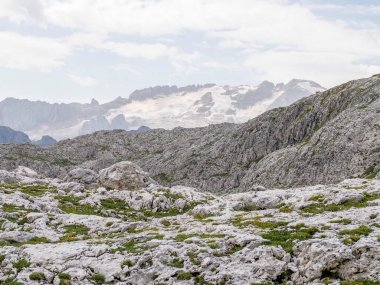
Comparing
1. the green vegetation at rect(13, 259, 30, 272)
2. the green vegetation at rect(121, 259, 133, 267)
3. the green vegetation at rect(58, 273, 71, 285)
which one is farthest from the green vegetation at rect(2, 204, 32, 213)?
the green vegetation at rect(121, 259, 133, 267)

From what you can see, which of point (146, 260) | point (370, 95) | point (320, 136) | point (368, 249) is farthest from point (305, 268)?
point (370, 95)

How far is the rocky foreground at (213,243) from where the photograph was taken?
84.1 ft

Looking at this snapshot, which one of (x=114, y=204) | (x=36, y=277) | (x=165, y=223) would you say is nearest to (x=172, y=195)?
(x=114, y=204)

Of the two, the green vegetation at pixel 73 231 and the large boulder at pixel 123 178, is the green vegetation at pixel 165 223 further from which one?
the large boulder at pixel 123 178

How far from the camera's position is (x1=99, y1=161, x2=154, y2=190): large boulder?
240 feet

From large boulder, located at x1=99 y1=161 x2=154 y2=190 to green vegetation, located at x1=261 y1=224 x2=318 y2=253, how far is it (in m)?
44.8

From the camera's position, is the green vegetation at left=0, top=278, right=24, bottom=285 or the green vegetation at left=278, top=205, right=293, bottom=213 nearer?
the green vegetation at left=0, top=278, right=24, bottom=285

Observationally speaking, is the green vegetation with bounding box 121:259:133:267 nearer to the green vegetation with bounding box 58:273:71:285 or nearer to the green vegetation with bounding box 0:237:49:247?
the green vegetation with bounding box 58:273:71:285

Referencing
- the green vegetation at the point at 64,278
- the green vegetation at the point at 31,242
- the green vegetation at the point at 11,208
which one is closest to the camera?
the green vegetation at the point at 64,278

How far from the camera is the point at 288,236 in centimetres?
3003

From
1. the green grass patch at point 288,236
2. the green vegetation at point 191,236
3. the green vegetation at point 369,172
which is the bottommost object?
the green vegetation at point 369,172

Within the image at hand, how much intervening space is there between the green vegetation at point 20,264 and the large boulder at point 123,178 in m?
42.3

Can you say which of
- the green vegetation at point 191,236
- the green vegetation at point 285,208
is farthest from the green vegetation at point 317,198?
the green vegetation at point 191,236

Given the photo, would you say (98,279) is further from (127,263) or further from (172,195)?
(172,195)
